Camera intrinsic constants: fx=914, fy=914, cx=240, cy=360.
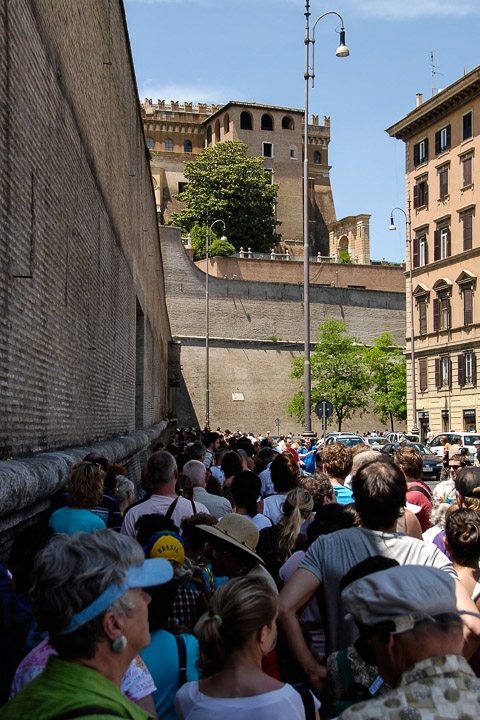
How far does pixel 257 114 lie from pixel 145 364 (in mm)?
72957

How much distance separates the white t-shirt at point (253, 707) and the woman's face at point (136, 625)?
488 millimetres

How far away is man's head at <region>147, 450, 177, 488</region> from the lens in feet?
20.5

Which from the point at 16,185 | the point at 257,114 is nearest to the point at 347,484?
the point at 16,185

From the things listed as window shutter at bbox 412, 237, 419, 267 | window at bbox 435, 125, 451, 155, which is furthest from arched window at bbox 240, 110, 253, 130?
window at bbox 435, 125, 451, 155

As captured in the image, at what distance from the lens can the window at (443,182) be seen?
158 feet

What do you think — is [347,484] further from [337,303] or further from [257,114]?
[257,114]

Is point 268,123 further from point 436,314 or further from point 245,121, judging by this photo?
point 436,314

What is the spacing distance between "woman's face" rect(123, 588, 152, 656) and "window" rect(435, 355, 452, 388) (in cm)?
4566

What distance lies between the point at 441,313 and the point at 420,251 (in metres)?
4.49

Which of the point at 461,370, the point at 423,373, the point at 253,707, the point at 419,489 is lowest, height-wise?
the point at 253,707

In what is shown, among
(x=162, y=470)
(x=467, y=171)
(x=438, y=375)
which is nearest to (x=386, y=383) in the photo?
(x=438, y=375)

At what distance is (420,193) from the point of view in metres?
50.9

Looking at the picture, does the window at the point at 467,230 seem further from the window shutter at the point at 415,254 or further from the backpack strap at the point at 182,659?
the backpack strap at the point at 182,659

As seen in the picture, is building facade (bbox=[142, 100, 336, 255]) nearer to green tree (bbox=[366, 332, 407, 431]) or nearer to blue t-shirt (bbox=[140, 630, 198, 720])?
green tree (bbox=[366, 332, 407, 431])
